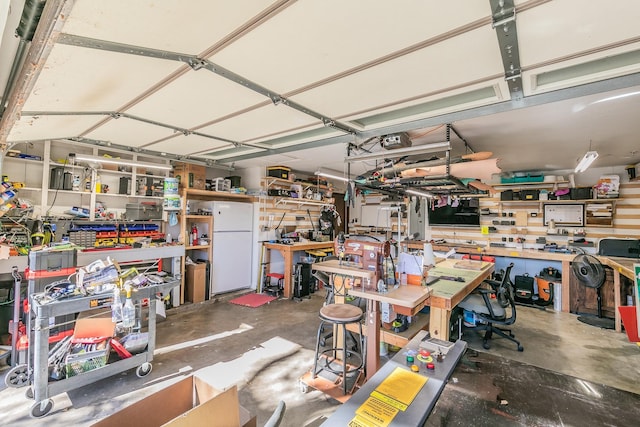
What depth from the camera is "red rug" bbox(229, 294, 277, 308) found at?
199 inches

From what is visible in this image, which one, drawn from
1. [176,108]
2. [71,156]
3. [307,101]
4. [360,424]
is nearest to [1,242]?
[71,156]

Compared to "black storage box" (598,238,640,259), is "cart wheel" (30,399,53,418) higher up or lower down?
lower down

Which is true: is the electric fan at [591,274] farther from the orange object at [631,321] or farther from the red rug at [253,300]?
the red rug at [253,300]

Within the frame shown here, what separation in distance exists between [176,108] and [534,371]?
3.07m

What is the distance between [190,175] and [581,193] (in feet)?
23.6

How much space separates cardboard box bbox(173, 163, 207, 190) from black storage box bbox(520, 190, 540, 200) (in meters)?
6.31

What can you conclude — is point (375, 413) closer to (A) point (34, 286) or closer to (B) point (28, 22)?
(B) point (28, 22)

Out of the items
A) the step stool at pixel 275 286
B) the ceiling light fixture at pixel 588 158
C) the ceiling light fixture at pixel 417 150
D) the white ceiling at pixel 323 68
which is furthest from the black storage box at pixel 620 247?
the step stool at pixel 275 286

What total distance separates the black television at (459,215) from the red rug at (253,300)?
399 cm

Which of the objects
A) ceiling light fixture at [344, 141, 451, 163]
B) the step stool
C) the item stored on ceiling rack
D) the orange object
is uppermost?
the item stored on ceiling rack

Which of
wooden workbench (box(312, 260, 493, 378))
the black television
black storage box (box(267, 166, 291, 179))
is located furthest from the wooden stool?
the black television

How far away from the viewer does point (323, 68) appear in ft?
6.13

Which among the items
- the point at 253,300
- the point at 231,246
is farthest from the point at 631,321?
the point at 231,246

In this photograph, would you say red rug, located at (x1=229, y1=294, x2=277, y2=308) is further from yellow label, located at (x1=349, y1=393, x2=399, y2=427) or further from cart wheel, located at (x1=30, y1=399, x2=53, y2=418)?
yellow label, located at (x1=349, y1=393, x2=399, y2=427)
